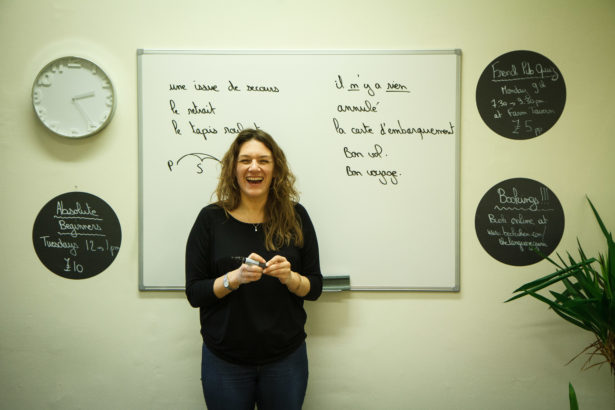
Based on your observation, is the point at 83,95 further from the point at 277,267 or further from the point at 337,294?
the point at 337,294

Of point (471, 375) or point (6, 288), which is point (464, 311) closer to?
point (471, 375)

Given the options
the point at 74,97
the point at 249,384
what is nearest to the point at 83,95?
the point at 74,97

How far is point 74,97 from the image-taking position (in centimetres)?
162

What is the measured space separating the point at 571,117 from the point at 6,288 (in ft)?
9.22

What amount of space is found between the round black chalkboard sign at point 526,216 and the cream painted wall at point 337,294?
5 centimetres

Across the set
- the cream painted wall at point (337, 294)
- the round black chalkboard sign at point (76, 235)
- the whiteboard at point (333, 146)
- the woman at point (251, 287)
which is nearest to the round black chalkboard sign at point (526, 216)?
the cream painted wall at point (337, 294)

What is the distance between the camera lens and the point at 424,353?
5.45 ft

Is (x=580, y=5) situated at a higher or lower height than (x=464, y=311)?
higher

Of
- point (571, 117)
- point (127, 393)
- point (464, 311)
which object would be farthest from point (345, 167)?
point (127, 393)

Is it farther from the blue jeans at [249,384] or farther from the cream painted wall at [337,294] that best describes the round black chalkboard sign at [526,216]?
the blue jeans at [249,384]

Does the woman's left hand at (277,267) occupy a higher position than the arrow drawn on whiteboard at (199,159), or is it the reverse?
the arrow drawn on whiteboard at (199,159)

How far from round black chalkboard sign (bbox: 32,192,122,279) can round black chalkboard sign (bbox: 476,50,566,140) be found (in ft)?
6.09

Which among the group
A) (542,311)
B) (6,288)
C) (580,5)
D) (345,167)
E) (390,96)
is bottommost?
(542,311)

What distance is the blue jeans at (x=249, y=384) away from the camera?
51.5 inches
